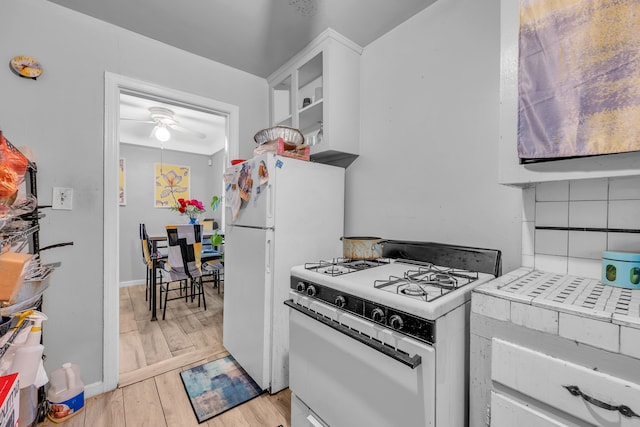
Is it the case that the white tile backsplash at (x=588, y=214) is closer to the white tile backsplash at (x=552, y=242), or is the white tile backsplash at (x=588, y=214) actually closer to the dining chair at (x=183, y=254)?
the white tile backsplash at (x=552, y=242)

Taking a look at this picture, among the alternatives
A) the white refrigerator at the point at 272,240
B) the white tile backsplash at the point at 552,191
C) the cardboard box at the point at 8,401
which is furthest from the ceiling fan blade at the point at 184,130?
the white tile backsplash at the point at 552,191

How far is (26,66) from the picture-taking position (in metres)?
1.54

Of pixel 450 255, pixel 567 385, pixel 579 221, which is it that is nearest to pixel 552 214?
pixel 579 221

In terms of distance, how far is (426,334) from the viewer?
80 centimetres

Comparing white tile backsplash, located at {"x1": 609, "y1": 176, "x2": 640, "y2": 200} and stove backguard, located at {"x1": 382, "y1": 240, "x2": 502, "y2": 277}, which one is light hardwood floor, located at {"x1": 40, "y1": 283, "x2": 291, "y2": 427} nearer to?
stove backguard, located at {"x1": 382, "y1": 240, "x2": 502, "y2": 277}

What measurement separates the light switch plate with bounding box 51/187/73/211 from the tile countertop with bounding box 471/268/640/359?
225 centimetres

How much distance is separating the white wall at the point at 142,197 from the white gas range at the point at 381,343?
4158 mm

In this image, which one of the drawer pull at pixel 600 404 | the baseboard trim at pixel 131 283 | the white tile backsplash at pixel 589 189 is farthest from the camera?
the baseboard trim at pixel 131 283

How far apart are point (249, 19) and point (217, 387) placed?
2.41 metres

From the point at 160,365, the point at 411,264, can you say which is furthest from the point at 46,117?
the point at 411,264

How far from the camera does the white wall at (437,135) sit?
1354 mm

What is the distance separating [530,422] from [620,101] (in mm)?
926

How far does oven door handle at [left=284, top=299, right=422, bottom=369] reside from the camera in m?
0.79

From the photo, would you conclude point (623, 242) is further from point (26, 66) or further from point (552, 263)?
point (26, 66)
